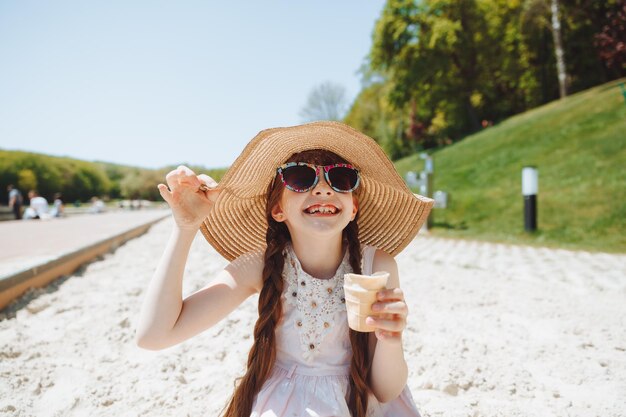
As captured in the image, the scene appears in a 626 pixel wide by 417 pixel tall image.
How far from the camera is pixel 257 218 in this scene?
2111 millimetres

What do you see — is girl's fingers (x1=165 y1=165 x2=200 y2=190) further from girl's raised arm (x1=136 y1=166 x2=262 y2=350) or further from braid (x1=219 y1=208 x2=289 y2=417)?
braid (x1=219 y1=208 x2=289 y2=417)

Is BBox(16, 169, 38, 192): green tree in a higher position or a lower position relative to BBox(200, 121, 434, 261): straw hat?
higher

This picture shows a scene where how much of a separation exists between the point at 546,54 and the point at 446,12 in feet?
24.1

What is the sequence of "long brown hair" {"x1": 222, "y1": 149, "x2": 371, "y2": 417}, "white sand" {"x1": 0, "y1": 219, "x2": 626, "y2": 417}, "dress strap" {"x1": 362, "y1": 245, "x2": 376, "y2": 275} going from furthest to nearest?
"white sand" {"x1": 0, "y1": 219, "x2": 626, "y2": 417} < "dress strap" {"x1": 362, "y1": 245, "x2": 376, "y2": 275} < "long brown hair" {"x1": 222, "y1": 149, "x2": 371, "y2": 417}

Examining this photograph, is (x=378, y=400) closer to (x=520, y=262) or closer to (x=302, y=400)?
(x=302, y=400)

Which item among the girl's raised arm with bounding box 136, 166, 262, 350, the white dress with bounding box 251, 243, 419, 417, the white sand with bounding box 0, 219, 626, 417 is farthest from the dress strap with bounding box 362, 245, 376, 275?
the white sand with bounding box 0, 219, 626, 417

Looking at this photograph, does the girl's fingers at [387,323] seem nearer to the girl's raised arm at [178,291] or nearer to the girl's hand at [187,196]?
the girl's raised arm at [178,291]

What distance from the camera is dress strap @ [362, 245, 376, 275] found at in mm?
1815

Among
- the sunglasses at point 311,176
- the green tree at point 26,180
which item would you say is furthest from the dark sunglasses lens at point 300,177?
the green tree at point 26,180

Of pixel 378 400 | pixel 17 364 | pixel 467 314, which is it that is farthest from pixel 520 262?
pixel 17 364

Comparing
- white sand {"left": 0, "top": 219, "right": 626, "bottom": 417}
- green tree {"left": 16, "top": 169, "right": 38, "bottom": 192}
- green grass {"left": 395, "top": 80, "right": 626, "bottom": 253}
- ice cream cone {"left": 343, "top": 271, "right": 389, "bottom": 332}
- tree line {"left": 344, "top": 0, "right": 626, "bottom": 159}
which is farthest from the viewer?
green tree {"left": 16, "top": 169, "right": 38, "bottom": 192}

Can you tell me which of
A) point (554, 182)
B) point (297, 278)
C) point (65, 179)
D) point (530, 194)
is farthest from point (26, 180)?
point (297, 278)

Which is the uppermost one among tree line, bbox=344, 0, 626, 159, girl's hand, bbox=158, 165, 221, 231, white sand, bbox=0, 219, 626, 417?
tree line, bbox=344, 0, 626, 159

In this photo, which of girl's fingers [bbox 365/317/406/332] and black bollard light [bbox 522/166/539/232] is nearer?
girl's fingers [bbox 365/317/406/332]
